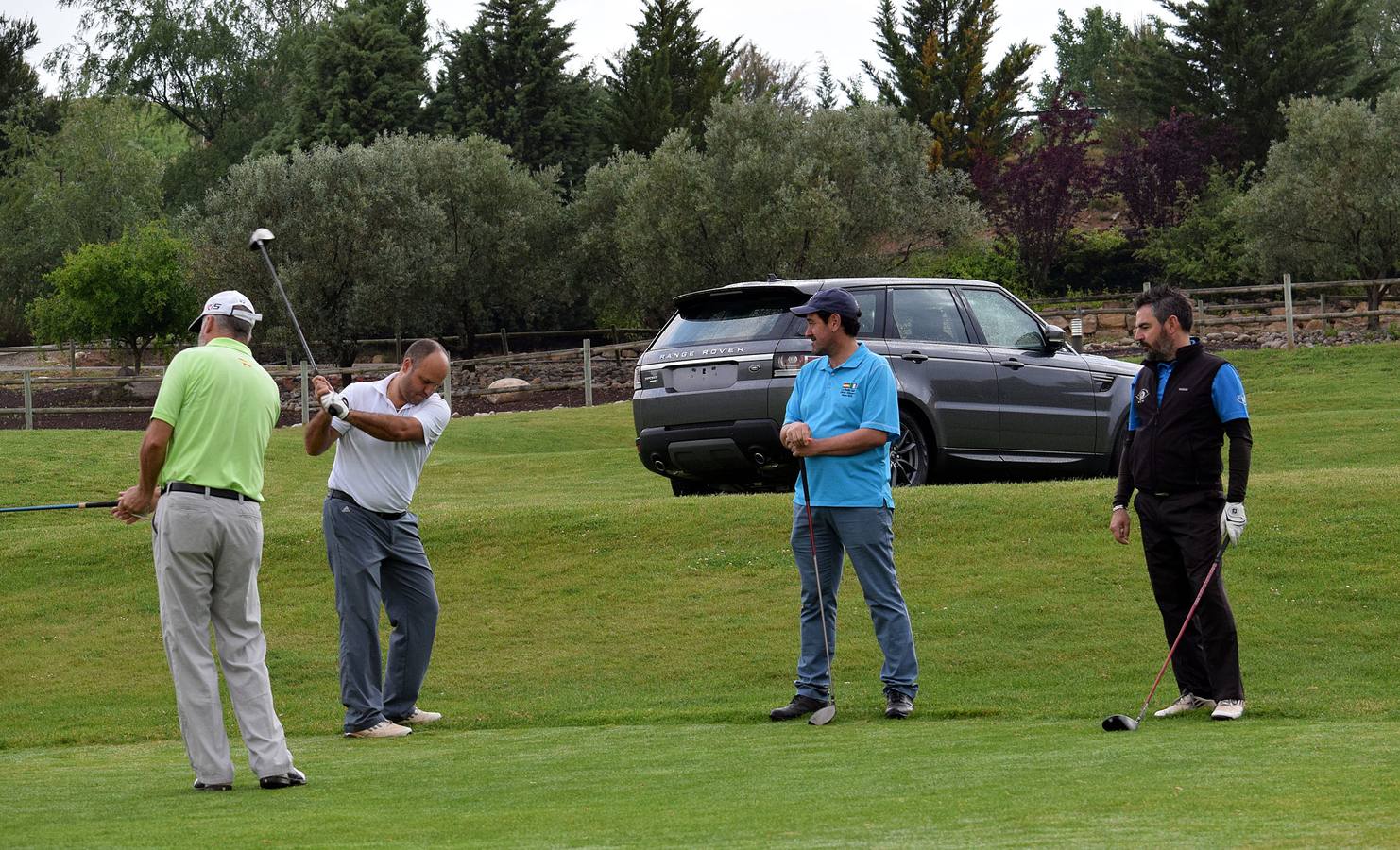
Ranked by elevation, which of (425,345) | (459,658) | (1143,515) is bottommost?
(459,658)

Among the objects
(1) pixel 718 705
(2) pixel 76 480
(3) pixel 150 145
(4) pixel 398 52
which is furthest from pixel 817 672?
(3) pixel 150 145

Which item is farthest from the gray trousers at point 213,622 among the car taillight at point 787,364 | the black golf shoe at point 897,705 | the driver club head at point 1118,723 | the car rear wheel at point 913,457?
the car rear wheel at point 913,457

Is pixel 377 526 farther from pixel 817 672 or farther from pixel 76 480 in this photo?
pixel 76 480

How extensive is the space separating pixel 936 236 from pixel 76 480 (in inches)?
1254

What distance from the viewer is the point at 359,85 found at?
57.2 meters

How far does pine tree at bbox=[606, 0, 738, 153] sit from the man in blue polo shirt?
162 feet

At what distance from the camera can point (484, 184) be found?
157 ft

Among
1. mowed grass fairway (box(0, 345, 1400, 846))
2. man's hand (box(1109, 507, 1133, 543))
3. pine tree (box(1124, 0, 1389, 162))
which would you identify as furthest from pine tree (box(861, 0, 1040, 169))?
man's hand (box(1109, 507, 1133, 543))

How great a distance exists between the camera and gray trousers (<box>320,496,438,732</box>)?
8203 millimetres

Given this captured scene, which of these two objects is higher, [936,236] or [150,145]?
[150,145]

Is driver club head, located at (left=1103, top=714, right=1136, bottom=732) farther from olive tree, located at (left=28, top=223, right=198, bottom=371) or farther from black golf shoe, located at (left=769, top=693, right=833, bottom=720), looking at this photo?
olive tree, located at (left=28, top=223, right=198, bottom=371)

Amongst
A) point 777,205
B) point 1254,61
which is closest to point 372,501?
point 777,205

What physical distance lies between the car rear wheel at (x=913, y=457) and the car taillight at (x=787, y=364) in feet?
4.90

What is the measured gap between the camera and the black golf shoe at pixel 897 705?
827 cm
